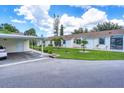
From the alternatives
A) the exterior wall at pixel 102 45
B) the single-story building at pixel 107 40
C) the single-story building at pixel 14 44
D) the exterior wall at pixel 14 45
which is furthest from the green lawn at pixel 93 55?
the exterior wall at pixel 102 45

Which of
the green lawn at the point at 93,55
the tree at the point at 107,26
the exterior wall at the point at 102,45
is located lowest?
the green lawn at the point at 93,55

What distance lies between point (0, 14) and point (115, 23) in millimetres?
33669

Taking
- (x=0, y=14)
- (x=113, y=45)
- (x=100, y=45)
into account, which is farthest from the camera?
(x=0, y=14)

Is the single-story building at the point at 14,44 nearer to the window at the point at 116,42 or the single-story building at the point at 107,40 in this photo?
the single-story building at the point at 107,40

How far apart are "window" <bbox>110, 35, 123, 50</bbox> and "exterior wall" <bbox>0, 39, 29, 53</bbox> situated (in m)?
14.3

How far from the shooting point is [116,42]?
29000 millimetres

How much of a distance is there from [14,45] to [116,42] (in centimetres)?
1628

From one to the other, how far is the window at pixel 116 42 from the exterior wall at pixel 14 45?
47.0 ft

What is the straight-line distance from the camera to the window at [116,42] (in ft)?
93.3

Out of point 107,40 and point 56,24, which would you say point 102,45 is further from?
point 56,24
